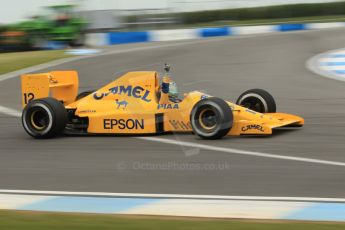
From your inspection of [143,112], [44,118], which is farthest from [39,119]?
[143,112]

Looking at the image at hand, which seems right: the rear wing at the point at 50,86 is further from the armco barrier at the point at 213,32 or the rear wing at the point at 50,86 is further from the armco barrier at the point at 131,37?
the armco barrier at the point at 213,32

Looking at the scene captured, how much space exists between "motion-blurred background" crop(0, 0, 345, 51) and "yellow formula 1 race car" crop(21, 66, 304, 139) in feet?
42.5

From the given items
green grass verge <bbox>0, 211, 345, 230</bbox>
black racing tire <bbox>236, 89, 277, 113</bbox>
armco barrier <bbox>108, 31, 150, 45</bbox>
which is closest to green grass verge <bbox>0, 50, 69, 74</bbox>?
armco barrier <bbox>108, 31, 150, 45</bbox>

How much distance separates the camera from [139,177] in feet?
20.5

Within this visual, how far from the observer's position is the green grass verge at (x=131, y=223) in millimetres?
4449

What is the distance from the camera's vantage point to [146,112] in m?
8.24

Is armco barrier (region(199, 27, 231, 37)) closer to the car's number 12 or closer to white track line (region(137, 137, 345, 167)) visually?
the car's number 12

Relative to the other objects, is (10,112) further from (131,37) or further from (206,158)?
(131,37)

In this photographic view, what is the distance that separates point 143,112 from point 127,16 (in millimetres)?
16388

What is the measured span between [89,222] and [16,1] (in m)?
21.0

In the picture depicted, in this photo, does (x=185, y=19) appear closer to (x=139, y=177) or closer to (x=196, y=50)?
(x=196, y=50)

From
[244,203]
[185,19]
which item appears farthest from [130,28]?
[244,203]

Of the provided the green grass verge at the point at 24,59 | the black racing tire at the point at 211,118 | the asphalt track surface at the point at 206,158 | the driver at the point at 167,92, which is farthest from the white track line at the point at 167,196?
the green grass verge at the point at 24,59

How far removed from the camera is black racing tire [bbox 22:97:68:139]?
8.34 metres
